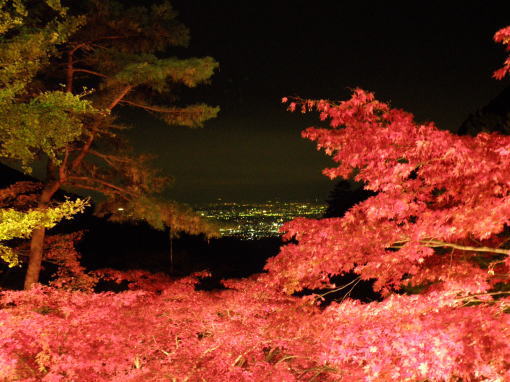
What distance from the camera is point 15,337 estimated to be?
16.7ft

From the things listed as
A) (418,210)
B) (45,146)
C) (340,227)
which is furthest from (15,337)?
(418,210)

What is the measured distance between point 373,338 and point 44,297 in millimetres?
4656

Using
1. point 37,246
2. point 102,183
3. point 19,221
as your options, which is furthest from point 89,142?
point 19,221

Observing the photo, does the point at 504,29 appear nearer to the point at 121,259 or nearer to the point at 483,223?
the point at 483,223

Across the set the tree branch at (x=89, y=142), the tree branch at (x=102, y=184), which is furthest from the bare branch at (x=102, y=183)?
the tree branch at (x=89, y=142)

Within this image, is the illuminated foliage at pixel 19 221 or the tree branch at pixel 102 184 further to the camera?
the tree branch at pixel 102 184

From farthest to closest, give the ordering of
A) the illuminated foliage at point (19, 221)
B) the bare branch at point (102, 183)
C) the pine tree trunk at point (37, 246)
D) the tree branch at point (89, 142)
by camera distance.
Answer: the bare branch at point (102, 183) → the pine tree trunk at point (37, 246) → the tree branch at point (89, 142) → the illuminated foliage at point (19, 221)

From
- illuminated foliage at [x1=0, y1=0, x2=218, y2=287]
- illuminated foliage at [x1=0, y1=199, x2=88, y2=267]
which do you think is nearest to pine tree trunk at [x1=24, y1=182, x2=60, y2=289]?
illuminated foliage at [x1=0, y1=0, x2=218, y2=287]

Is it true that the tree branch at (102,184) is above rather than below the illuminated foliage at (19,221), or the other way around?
above

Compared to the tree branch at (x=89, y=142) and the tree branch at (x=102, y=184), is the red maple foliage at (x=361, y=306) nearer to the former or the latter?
the tree branch at (x=102, y=184)

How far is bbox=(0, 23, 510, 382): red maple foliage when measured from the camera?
3.30 m

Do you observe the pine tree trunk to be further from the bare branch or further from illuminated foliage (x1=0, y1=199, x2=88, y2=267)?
illuminated foliage (x1=0, y1=199, x2=88, y2=267)

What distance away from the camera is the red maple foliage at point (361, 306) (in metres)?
3.30

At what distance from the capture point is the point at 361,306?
4195 mm
